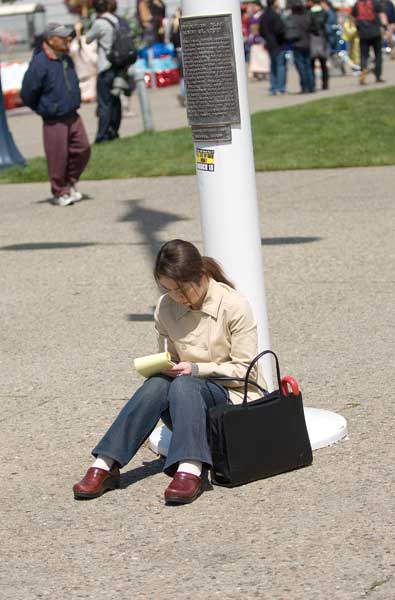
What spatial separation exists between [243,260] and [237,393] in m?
0.66

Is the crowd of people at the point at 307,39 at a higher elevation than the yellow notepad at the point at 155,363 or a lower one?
lower

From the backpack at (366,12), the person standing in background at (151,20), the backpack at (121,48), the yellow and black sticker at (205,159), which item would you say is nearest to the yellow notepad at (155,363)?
the yellow and black sticker at (205,159)

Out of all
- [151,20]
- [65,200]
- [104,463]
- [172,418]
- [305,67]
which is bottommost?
[305,67]

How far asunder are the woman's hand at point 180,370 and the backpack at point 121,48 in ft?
39.9

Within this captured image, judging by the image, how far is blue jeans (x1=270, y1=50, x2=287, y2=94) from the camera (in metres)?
23.4


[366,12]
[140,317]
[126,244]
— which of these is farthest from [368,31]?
[140,317]

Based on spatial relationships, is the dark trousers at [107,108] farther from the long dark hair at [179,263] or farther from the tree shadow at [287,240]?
the long dark hair at [179,263]

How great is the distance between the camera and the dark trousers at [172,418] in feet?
15.4

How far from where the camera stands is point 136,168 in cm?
1445

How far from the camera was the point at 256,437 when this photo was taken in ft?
15.5

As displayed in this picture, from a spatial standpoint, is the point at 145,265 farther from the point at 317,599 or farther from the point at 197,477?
the point at 317,599

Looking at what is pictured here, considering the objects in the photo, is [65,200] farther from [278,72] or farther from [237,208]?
[278,72]

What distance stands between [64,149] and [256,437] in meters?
7.64

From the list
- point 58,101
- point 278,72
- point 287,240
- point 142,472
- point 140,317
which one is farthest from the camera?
point 278,72
